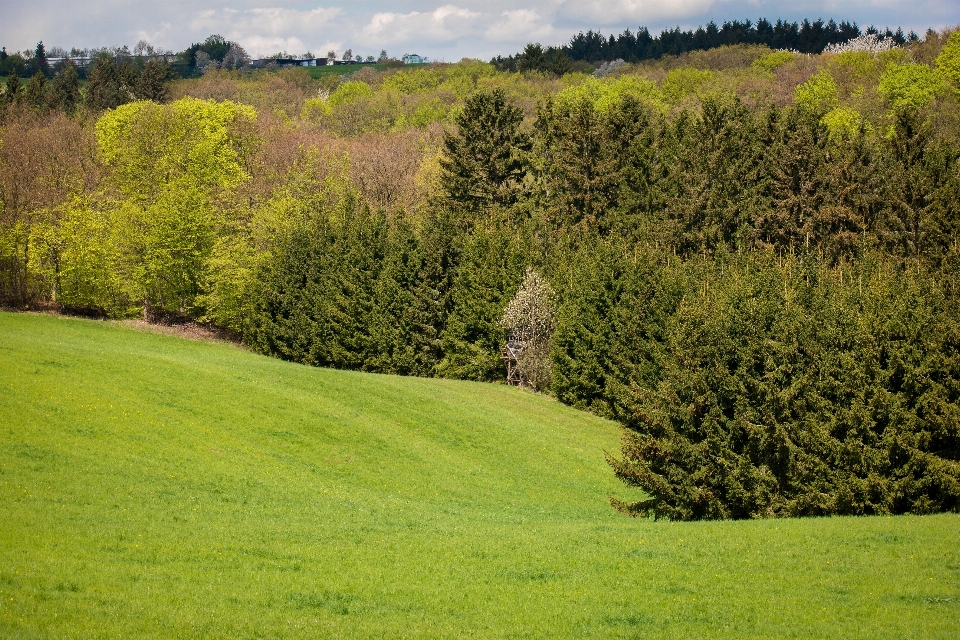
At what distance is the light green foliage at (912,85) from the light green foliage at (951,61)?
0.83 meters

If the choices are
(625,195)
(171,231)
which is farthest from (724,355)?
(171,231)

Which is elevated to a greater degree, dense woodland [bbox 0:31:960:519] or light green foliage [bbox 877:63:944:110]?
light green foliage [bbox 877:63:944:110]

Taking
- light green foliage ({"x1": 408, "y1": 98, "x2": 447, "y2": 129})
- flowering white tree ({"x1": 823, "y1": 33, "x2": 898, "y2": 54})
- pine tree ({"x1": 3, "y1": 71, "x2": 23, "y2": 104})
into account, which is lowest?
light green foliage ({"x1": 408, "y1": 98, "x2": 447, "y2": 129})

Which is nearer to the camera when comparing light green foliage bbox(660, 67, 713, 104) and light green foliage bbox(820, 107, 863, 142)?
light green foliage bbox(820, 107, 863, 142)

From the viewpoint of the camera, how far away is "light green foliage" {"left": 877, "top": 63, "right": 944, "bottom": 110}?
88875mm

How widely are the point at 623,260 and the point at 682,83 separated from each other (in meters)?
86.1

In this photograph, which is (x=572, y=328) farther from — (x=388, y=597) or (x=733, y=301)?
(x=388, y=597)

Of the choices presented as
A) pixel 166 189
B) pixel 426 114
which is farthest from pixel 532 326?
pixel 426 114

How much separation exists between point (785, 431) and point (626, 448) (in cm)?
582

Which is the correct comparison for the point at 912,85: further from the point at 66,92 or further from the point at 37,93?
the point at 66,92

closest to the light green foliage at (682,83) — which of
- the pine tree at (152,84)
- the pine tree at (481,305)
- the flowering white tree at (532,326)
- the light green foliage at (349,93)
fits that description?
the light green foliage at (349,93)

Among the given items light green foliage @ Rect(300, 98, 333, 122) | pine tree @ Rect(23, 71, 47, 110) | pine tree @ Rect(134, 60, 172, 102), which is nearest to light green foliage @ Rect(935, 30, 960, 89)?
light green foliage @ Rect(300, 98, 333, 122)

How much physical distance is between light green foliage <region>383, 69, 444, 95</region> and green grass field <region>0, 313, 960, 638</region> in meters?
130

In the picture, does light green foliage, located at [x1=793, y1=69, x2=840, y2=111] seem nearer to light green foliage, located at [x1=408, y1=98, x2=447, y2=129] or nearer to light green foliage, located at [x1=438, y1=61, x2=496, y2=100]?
light green foliage, located at [x1=408, y1=98, x2=447, y2=129]
